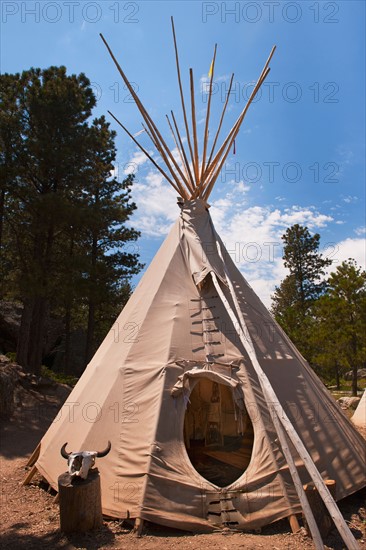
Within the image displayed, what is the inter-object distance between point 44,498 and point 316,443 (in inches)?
136

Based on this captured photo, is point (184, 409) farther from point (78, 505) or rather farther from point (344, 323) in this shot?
point (344, 323)

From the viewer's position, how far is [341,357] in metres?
15.1

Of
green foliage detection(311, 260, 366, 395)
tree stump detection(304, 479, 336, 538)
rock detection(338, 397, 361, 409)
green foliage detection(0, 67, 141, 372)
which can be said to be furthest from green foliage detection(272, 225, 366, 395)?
tree stump detection(304, 479, 336, 538)

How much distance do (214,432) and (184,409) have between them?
6.27 ft

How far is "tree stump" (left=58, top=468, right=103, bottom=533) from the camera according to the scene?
3512 mm

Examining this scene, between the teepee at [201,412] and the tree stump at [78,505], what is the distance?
303 mm

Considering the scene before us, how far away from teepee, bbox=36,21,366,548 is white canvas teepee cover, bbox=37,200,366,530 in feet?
0.04

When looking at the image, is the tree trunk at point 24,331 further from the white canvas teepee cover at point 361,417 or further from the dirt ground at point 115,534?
the white canvas teepee cover at point 361,417

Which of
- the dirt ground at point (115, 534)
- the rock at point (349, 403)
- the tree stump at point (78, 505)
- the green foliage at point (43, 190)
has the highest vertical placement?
the green foliage at point (43, 190)

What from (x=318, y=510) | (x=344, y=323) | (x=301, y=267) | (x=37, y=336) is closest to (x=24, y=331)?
(x=37, y=336)

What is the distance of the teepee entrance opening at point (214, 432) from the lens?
201 inches

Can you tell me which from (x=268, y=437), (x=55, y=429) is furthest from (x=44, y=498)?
(x=268, y=437)

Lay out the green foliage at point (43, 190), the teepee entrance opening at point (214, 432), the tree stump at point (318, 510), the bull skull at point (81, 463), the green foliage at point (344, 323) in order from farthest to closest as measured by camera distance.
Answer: the green foliage at point (344, 323) → the green foliage at point (43, 190) → the teepee entrance opening at point (214, 432) → the bull skull at point (81, 463) → the tree stump at point (318, 510)

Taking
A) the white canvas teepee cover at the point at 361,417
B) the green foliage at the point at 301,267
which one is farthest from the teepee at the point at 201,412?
the green foliage at the point at 301,267
